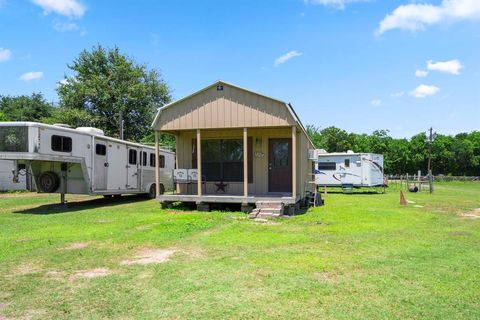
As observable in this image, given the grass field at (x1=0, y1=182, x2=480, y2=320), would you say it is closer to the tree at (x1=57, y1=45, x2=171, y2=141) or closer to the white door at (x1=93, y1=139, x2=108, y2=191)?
the white door at (x1=93, y1=139, x2=108, y2=191)

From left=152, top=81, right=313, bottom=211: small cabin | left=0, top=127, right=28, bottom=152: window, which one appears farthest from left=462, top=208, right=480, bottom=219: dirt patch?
left=0, top=127, right=28, bottom=152: window

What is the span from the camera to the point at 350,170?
22672 millimetres

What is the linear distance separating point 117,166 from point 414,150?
49.1 m

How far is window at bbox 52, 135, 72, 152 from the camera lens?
11.0 metres

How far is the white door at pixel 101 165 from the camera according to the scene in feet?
41.8

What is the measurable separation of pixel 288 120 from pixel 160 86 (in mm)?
28318

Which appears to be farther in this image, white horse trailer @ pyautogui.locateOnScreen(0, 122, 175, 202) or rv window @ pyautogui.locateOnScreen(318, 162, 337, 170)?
rv window @ pyautogui.locateOnScreen(318, 162, 337, 170)

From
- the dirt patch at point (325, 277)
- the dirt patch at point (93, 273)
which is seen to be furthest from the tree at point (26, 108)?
the dirt patch at point (325, 277)

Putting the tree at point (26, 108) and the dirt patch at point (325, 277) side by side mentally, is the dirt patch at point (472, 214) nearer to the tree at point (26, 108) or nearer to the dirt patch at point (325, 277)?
the dirt patch at point (325, 277)

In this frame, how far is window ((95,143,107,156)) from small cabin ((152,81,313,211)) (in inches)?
88.1

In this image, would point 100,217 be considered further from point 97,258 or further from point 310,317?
point 310,317

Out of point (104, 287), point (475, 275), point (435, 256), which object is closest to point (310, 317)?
point (104, 287)

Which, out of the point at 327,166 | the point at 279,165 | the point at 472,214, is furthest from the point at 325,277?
the point at 327,166

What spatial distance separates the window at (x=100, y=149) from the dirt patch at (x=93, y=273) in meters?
8.22
